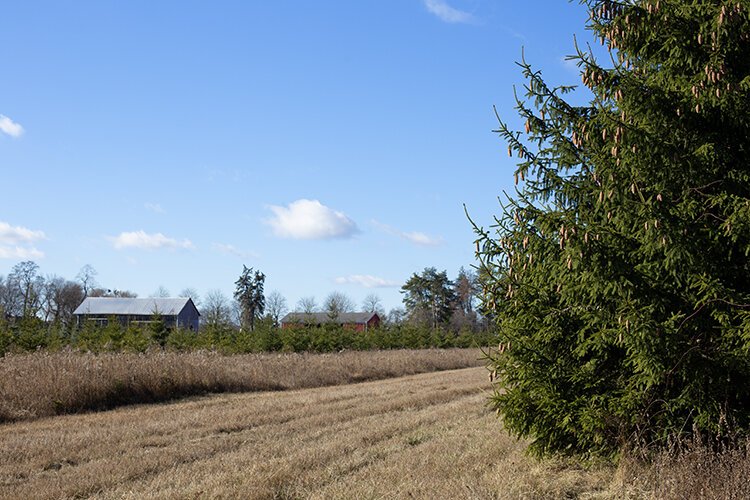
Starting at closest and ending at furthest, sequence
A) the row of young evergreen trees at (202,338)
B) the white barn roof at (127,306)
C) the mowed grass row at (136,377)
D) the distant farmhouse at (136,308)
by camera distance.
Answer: the mowed grass row at (136,377)
the row of young evergreen trees at (202,338)
the distant farmhouse at (136,308)
the white barn roof at (127,306)

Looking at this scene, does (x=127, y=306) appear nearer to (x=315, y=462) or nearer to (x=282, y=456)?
(x=282, y=456)

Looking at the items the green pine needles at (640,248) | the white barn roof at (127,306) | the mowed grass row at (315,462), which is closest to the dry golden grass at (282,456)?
the mowed grass row at (315,462)

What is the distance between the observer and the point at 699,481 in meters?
5.35

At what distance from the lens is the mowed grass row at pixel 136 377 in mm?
13406

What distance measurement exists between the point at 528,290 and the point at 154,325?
28187 millimetres

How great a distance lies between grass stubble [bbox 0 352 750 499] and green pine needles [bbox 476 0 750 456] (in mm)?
595

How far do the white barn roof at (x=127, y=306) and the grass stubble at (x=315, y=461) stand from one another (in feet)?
233

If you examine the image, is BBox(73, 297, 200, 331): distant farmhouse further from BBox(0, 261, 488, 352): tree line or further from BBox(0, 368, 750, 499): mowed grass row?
BBox(0, 368, 750, 499): mowed grass row

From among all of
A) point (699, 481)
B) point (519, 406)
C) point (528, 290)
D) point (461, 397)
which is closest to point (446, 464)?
point (519, 406)

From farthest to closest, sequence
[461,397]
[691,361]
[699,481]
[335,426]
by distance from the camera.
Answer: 1. [461,397]
2. [335,426]
3. [691,361]
4. [699,481]

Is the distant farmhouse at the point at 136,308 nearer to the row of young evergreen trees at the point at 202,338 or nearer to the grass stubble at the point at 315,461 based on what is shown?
the row of young evergreen trees at the point at 202,338

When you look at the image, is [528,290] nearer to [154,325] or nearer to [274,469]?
[274,469]

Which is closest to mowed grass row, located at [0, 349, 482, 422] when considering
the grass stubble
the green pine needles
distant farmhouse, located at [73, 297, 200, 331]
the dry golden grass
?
the grass stubble

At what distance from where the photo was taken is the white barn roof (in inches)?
3132
